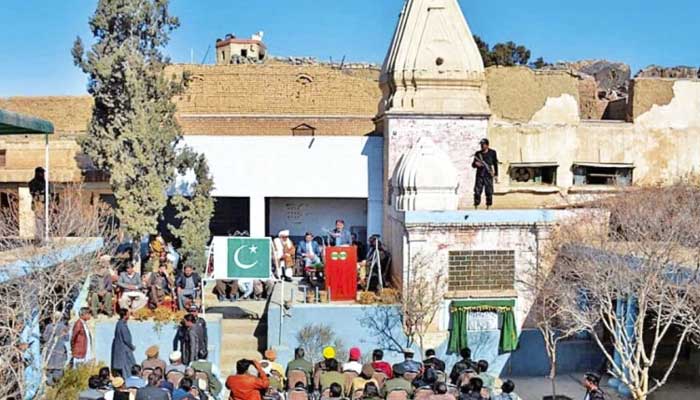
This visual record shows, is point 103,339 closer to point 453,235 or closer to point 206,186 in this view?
point 206,186

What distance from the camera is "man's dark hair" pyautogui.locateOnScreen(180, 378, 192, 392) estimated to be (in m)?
10.5

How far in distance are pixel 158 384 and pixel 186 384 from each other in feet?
1.29

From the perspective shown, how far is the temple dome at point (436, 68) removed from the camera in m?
19.9

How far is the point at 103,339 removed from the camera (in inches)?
613

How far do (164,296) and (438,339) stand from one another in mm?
6293

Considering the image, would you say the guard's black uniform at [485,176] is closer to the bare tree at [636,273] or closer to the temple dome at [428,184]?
the temple dome at [428,184]

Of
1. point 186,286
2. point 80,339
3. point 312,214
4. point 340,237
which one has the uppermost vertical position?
point 312,214

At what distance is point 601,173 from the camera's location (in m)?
24.8

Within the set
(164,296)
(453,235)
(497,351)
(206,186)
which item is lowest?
(497,351)

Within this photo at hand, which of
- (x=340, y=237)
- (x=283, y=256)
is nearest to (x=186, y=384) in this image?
(x=283, y=256)

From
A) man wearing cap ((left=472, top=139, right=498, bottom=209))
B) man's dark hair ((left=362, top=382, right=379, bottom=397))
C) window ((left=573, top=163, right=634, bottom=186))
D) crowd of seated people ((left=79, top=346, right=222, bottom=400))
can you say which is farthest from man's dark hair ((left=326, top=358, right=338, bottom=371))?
window ((left=573, top=163, right=634, bottom=186))

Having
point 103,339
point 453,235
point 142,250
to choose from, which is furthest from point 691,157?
point 103,339

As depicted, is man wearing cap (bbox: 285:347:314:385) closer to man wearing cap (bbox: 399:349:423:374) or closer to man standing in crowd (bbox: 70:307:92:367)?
man wearing cap (bbox: 399:349:423:374)

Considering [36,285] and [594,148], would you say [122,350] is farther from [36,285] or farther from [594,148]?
[594,148]
